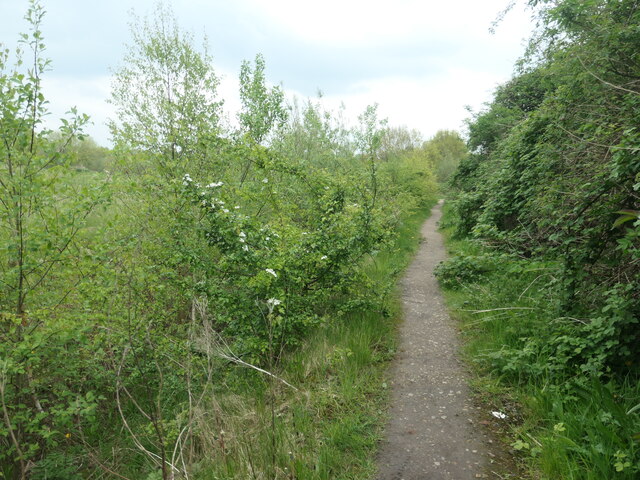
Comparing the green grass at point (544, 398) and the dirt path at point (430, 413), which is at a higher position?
the green grass at point (544, 398)

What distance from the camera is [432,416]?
11.1 ft

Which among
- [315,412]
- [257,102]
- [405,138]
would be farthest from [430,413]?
[405,138]

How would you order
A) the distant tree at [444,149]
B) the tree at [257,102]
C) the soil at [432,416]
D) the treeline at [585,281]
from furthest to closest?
1. the distant tree at [444,149]
2. the tree at [257,102]
3. the soil at [432,416]
4. the treeline at [585,281]

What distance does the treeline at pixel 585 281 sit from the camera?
8.57ft

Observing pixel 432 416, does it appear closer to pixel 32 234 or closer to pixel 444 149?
pixel 32 234

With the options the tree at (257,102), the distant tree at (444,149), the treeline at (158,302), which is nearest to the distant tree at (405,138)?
the distant tree at (444,149)

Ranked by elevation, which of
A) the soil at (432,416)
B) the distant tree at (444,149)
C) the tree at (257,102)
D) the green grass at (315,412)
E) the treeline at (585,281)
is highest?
the distant tree at (444,149)

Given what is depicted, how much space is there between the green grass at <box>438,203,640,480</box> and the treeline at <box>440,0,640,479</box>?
0.01m

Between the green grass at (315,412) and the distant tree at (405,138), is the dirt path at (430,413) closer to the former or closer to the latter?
the green grass at (315,412)

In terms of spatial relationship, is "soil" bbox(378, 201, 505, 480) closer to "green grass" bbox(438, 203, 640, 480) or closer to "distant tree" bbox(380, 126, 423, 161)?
"green grass" bbox(438, 203, 640, 480)

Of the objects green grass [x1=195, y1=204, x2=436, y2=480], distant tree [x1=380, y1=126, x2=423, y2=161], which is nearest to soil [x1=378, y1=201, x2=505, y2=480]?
green grass [x1=195, y1=204, x2=436, y2=480]

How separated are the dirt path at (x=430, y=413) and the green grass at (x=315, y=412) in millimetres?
173

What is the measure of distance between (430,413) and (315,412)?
3.87ft

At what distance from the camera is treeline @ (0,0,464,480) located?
2943 millimetres
